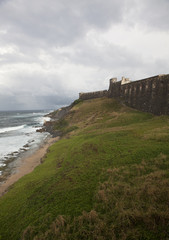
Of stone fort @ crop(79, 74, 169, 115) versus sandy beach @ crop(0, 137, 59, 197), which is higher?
stone fort @ crop(79, 74, 169, 115)

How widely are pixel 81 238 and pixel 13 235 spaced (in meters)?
4.25

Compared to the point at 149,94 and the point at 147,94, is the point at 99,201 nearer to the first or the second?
the point at 149,94

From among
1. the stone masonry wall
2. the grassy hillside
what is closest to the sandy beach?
the grassy hillside

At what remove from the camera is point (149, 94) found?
3114 centimetres

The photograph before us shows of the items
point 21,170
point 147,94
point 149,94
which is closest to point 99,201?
point 21,170

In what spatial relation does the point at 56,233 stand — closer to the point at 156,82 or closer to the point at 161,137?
the point at 161,137

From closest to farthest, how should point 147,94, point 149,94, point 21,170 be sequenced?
point 21,170 → point 149,94 → point 147,94

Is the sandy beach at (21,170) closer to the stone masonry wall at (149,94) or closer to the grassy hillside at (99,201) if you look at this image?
the grassy hillside at (99,201)

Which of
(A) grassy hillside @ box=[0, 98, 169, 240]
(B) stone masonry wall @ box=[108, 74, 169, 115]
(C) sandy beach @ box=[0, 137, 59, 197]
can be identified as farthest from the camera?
(B) stone masonry wall @ box=[108, 74, 169, 115]

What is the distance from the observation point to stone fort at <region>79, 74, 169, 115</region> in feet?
88.0

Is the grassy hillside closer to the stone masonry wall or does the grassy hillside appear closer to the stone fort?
the stone masonry wall

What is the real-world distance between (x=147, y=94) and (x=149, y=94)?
2.35ft

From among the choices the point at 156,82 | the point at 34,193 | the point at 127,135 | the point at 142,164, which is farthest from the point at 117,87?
the point at 34,193

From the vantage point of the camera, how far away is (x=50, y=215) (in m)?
7.45
